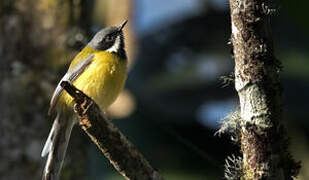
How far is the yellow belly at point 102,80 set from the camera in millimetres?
4973

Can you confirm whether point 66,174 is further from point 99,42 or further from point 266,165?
point 266,165

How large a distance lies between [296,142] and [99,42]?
2727 millimetres

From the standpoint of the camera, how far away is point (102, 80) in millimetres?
4984

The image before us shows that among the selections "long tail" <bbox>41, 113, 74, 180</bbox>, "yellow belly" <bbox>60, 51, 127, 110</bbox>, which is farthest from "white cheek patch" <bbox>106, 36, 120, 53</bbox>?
"long tail" <bbox>41, 113, 74, 180</bbox>

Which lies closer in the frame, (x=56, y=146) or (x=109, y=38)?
(x=56, y=146)

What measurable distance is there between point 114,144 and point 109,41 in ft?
8.15

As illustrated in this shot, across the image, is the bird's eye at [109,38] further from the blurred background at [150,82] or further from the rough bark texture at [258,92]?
the rough bark texture at [258,92]

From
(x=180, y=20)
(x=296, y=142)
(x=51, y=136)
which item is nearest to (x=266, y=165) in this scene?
(x=51, y=136)

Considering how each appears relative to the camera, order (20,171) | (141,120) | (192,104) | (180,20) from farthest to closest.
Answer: (180,20), (192,104), (141,120), (20,171)

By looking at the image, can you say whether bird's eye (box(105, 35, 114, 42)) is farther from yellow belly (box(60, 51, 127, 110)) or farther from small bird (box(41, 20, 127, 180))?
yellow belly (box(60, 51, 127, 110))

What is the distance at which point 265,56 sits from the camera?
294cm

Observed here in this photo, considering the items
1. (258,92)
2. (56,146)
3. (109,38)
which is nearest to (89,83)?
(56,146)

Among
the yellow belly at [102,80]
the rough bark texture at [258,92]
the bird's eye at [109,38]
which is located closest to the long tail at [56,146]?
the yellow belly at [102,80]

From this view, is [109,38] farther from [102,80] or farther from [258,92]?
[258,92]
